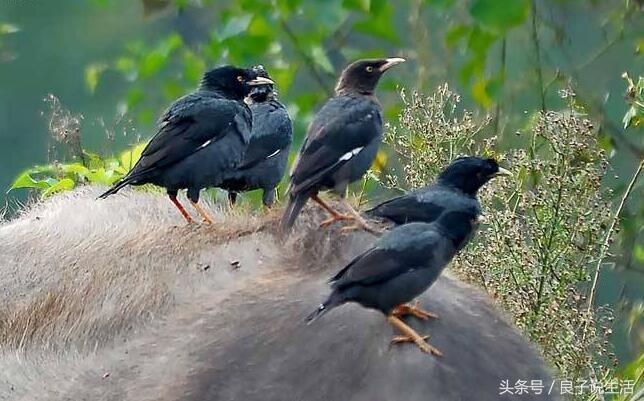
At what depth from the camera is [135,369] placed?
1.28m

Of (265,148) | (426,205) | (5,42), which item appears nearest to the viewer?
(426,205)

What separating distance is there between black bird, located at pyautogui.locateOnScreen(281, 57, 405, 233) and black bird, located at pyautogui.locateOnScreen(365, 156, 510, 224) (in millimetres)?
115

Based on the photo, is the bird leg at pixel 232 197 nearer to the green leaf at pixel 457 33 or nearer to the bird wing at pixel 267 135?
the bird wing at pixel 267 135

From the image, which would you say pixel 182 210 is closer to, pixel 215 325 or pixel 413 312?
pixel 215 325

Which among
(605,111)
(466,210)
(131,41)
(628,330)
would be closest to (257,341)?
(466,210)

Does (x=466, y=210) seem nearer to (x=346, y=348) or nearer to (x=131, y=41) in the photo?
(x=346, y=348)

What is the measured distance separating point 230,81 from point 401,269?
0.67m

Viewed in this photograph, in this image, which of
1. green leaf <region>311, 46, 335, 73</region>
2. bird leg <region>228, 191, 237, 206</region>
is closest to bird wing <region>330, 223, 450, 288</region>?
bird leg <region>228, 191, 237, 206</region>

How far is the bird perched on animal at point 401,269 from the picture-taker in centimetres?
109

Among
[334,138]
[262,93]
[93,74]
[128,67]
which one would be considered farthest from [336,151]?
[93,74]

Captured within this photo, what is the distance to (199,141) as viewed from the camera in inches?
63.0

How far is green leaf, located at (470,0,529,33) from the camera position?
2229 millimetres

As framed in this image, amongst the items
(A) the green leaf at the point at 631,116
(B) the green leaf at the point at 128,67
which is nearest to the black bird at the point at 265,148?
(A) the green leaf at the point at 631,116

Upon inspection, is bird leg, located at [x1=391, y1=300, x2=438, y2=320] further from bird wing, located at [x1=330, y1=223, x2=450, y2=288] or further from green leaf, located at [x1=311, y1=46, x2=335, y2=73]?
green leaf, located at [x1=311, y1=46, x2=335, y2=73]
